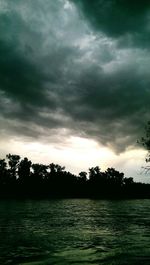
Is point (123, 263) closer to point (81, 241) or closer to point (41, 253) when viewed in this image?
point (41, 253)

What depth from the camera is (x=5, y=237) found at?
96.7ft

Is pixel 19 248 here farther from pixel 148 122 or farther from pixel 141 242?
pixel 148 122

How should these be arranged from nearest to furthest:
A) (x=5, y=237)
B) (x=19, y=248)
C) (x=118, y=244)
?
1. (x=19, y=248)
2. (x=118, y=244)
3. (x=5, y=237)

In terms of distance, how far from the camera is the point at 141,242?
87.6ft

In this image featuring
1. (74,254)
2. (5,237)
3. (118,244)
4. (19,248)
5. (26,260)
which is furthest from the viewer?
(5,237)

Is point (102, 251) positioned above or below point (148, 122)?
below

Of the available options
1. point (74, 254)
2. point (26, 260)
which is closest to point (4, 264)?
point (26, 260)

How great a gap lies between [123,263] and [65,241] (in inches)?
410

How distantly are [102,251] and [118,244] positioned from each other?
156 inches

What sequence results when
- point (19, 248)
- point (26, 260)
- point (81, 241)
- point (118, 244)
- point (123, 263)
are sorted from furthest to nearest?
point (81, 241) < point (118, 244) < point (19, 248) < point (26, 260) < point (123, 263)

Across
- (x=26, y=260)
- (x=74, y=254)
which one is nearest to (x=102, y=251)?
(x=74, y=254)

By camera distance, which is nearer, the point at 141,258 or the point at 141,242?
the point at 141,258

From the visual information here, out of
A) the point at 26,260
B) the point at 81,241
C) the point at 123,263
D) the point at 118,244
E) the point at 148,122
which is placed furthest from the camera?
the point at 148,122

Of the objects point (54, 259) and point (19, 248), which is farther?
point (19, 248)
